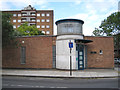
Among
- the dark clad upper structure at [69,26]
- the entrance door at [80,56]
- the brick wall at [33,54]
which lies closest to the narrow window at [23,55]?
the brick wall at [33,54]

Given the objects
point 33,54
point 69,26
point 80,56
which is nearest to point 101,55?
point 80,56

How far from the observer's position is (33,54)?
19359 mm

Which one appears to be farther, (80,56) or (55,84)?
(80,56)

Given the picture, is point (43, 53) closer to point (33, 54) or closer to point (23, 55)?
point (33, 54)

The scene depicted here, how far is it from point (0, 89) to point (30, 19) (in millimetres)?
59710

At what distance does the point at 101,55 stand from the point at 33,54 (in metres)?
10.0

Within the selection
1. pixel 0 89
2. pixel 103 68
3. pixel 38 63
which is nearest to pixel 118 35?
pixel 103 68

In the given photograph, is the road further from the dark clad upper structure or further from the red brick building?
the dark clad upper structure

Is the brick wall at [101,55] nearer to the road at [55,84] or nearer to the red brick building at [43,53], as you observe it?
the red brick building at [43,53]

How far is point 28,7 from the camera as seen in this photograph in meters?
65.6

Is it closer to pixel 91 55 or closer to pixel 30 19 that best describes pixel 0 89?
pixel 91 55

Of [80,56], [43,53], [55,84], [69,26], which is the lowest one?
[55,84]

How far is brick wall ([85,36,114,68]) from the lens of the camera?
19422 millimetres

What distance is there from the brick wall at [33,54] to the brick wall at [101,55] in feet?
18.9
